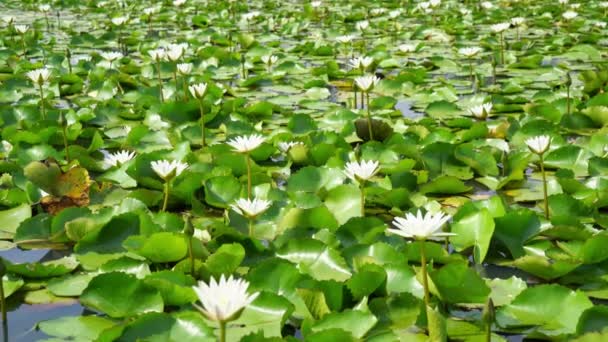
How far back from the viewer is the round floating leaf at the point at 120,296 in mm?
1933

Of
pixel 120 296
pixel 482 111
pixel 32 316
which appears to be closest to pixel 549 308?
pixel 120 296

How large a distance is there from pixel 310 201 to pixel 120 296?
0.85m

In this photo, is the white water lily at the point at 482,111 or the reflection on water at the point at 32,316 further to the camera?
the white water lily at the point at 482,111

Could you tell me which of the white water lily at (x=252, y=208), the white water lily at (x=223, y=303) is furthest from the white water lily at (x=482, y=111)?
the white water lily at (x=223, y=303)

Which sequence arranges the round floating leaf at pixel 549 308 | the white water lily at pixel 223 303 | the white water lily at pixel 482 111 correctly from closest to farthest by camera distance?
the white water lily at pixel 223 303
the round floating leaf at pixel 549 308
the white water lily at pixel 482 111

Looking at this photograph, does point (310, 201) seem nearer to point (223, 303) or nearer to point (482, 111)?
point (223, 303)

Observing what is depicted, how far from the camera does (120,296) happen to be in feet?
6.40

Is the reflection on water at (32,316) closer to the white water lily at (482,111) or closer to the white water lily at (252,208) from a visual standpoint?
the white water lily at (252,208)

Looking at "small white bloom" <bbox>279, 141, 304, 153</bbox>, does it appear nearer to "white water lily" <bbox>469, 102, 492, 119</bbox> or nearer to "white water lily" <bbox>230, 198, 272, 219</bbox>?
"white water lily" <bbox>230, 198, 272, 219</bbox>

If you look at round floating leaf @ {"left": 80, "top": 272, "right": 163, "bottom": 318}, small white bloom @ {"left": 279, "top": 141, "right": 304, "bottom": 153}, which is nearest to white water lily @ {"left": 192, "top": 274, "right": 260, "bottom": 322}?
round floating leaf @ {"left": 80, "top": 272, "right": 163, "bottom": 318}

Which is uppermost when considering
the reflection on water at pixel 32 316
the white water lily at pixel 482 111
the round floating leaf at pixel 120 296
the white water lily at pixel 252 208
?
the white water lily at pixel 252 208

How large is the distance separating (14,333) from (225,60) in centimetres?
394

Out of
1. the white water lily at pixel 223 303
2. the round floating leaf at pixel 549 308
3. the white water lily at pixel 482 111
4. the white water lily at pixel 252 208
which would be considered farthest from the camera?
the white water lily at pixel 482 111

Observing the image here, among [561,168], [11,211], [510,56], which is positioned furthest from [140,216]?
[510,56]
